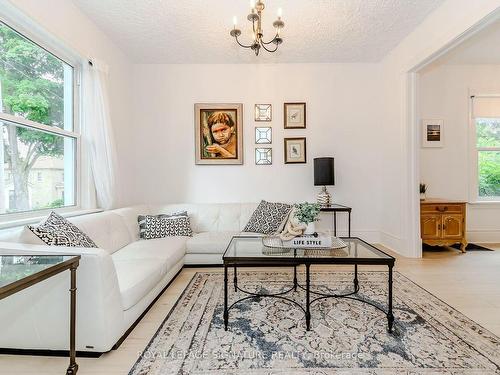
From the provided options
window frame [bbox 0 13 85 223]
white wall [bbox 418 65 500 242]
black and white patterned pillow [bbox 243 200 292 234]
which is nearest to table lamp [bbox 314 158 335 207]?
black and white patterned pillow [bbox 243 200 292 234]

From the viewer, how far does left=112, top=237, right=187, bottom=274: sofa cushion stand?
254 centimetres

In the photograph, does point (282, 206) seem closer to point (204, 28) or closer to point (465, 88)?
point (204, 28)

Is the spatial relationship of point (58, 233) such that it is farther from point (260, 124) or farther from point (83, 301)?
point (260, 124)

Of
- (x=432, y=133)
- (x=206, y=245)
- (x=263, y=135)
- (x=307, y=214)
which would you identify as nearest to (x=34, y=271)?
(x=307, y=214)

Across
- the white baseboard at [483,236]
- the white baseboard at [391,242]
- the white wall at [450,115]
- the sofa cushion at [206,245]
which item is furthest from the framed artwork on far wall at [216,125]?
the white baseboard at [483,236]

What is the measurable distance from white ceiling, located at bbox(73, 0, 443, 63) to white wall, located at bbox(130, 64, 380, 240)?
24 centimetres

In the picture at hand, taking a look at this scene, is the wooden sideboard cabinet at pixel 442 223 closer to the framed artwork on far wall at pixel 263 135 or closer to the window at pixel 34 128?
the framed artwork on far wall at pixel 263 135

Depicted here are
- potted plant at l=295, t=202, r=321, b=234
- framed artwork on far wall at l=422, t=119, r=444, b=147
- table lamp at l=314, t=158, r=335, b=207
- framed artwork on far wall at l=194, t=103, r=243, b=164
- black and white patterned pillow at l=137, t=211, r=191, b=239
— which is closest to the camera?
potted plant at l=295, t=202, r=321, b=234

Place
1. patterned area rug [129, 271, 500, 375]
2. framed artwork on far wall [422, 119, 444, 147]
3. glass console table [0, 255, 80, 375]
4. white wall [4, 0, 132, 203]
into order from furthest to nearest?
framed artwork on far wall [422, 119, 444, 147]
white wall [4, 0, 132, 203]
patterned area rug [129, 271, 500, 375]
glass console table [0, 255, 80, 375]

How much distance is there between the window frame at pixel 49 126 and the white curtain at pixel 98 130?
84 mm

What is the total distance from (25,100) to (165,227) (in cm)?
183

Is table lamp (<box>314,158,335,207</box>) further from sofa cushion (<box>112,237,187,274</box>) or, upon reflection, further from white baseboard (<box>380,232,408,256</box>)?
sofa cushion (<box>112,237,187,274</box>)

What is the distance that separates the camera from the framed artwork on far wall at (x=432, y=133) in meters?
4.47

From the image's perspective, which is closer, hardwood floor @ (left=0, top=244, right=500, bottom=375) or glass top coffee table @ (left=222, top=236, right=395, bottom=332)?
hardwood floor @ (left=0, top=244, right=500, bottom=375)
